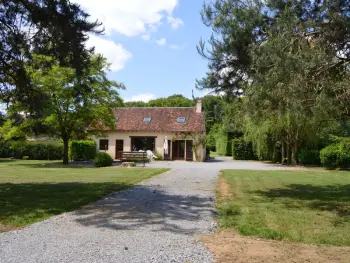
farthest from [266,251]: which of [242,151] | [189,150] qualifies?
[242,151]

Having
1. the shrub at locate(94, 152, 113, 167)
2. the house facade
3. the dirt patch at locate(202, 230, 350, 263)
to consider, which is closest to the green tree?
the shrub at locate(94, 152, 113, 167)

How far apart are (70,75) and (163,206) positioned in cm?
1807

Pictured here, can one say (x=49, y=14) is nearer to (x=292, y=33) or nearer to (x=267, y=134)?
(x=292, y=33)

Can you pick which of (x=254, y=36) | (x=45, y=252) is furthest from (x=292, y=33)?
(x=45, y=252)

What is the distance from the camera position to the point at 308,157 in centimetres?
2797

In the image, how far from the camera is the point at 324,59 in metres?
7.39

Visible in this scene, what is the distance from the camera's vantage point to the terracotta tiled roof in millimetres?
33484

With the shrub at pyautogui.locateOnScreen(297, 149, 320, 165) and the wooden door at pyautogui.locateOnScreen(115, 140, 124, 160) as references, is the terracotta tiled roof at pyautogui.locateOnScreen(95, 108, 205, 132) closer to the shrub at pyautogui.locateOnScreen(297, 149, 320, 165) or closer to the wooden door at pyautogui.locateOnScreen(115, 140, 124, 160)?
the wooden door at pyautogui.locateOnScreen(115, 140, 124, 160)

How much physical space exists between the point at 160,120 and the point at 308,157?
47.3 ft

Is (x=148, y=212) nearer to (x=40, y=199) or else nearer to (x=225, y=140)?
(x=40, y=199)

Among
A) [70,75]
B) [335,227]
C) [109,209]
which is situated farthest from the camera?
[70,75]

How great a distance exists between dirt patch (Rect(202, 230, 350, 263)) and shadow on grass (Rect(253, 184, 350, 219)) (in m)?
3.39

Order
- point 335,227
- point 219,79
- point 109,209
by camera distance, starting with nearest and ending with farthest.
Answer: point 335,227 < point 109,209 < point 219,79

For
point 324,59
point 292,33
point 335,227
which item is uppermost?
point 292,33
